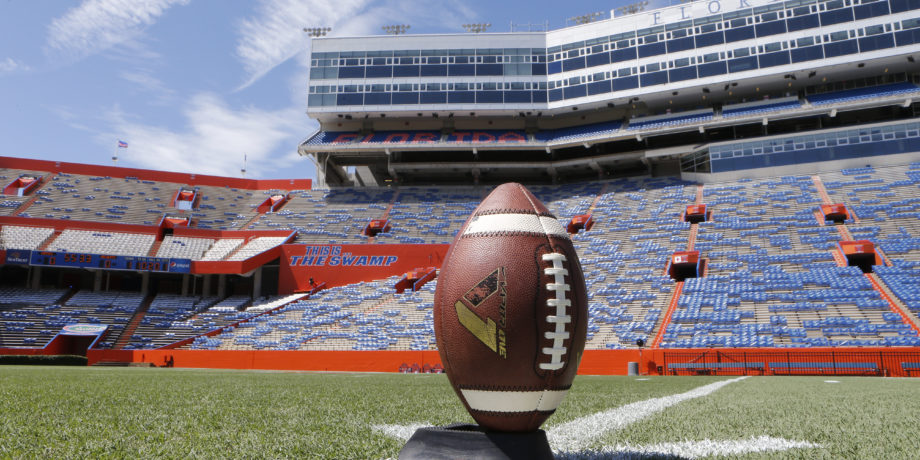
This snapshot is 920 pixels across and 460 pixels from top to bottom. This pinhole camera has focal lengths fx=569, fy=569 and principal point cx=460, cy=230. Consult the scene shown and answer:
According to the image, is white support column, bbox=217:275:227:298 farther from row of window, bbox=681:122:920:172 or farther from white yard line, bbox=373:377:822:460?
white yard line, bbox=373:377:822:460

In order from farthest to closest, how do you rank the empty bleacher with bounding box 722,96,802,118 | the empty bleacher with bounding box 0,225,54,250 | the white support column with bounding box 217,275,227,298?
1. the empty bleacher with bounding box 722,96,802,118
2. the white support column with bounding box 217,275,227,298
3. the empty bleacher with bounding box 0,225,54,250

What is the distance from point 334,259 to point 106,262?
33.6ft

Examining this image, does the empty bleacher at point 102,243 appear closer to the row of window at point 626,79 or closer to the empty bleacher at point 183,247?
the empty bleacher at point 183,247

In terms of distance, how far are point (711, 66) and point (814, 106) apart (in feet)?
19.5

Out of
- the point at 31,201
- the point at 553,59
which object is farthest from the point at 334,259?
the point at 553,59

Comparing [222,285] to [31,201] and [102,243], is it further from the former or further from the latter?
[31,201]

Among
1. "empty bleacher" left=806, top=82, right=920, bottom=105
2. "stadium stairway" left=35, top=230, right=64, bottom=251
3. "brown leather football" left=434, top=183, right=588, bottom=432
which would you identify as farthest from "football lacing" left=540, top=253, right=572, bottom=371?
"empty bleacher" left=806, top=82, right=920, bottom=105

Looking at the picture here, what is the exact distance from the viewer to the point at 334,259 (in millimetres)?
28578

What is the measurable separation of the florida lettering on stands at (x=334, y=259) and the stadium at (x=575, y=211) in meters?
0.16

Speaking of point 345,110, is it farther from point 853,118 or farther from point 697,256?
point 853,118

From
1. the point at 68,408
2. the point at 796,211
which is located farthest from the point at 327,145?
the point at 68,408

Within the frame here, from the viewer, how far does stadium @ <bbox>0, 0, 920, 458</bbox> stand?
1792cm

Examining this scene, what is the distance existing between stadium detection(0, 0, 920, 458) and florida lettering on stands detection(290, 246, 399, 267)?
160mm

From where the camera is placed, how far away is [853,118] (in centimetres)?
3178
